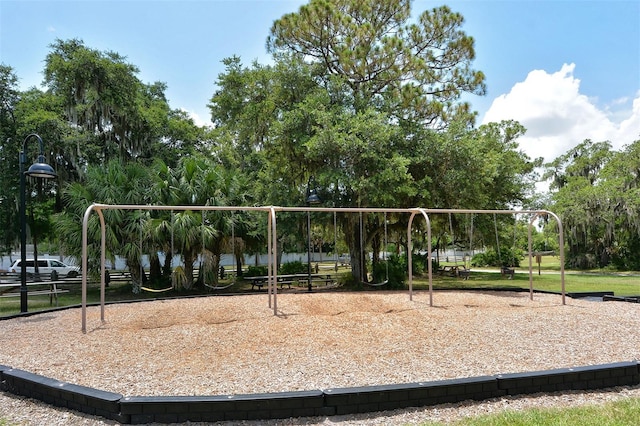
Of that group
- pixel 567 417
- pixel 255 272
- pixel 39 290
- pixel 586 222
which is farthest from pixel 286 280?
pixel 586 222

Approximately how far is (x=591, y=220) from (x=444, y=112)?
16.1 meters

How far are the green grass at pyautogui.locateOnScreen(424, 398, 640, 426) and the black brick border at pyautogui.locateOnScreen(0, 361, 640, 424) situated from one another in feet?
1.30

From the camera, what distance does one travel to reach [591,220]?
92.8 feet

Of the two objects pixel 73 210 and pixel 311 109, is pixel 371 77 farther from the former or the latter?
pixel 73 210

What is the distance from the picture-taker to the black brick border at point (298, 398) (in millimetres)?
3766

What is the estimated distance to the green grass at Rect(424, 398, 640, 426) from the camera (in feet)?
11.8

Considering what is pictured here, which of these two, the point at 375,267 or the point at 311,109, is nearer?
the point at 311,109

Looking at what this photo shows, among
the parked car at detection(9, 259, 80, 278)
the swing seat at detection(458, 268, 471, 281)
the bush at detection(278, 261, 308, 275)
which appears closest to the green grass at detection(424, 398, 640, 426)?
the swing seat at detection(458, 268, 471, 281)

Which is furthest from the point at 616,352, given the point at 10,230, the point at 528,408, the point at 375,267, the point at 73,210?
the point at 10,230

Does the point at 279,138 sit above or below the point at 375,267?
above

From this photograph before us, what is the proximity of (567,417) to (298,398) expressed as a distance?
2.19 metres

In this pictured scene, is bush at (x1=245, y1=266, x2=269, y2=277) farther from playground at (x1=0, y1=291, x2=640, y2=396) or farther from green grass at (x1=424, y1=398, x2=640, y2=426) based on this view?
green grass at (x1=424, y1=398, x2=640, y2=426)

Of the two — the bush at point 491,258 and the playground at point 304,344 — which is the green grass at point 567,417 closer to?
the playground at point 304,344

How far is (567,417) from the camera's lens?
3.73 m
